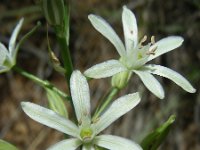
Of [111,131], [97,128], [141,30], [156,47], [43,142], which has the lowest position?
[43,142]

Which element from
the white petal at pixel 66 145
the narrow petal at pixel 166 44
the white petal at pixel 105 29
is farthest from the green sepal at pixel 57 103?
the narrow petal at pixel 166 44

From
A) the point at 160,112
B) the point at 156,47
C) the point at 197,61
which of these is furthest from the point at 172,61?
the point at 156,47

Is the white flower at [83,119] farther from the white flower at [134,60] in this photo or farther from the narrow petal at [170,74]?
the narrow petal at [170,74]

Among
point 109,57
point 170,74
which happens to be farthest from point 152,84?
point 109,57

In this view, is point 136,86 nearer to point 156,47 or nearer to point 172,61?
point 172,61

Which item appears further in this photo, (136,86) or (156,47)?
(136,86)

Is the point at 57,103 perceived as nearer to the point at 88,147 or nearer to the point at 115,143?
the point at 88,147
